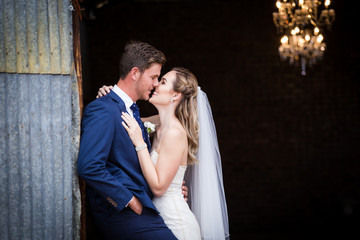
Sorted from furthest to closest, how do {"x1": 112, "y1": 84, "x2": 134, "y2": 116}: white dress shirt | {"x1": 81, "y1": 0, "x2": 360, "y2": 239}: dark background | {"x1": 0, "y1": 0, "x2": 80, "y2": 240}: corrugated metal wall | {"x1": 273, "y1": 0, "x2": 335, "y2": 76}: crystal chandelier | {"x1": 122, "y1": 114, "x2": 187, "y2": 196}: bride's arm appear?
{"x1": 81, "y1": 0, "x2": 360, "y2": 239}: dark background, {"x1": 273, "y1": 0, "x2": 335, "y2": 76}: crystal chandelier, {"x1": 112, "y1": 84, "x2": 134, "y2": 116}: white dress shirt, {"x1": 122, "y1": 114, "x2": 187, "y2": 196}: bride's arm, {"x1": 0, "y1": 0, "x2": 80, "y2": 240}: corrugated metal wall

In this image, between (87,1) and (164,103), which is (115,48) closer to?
(87,1)

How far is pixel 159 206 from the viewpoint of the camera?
2.54m

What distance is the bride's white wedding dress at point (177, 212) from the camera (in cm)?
250

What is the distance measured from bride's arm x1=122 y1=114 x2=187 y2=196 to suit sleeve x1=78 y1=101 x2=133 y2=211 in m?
0.21

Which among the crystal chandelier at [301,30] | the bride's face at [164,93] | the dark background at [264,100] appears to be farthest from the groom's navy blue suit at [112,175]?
the dark background at [264,100]

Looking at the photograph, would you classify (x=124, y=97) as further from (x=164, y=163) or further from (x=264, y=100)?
(x=264, y=100)

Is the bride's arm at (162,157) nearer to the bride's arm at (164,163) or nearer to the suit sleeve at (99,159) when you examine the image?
the bride's arm at (164,163)

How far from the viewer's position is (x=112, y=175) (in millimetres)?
2143

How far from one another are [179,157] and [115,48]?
173 inches

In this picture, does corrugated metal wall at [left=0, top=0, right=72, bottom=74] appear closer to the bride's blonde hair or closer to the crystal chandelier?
the bride's blonde hair

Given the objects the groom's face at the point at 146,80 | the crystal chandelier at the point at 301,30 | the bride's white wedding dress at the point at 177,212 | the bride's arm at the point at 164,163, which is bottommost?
the bride's white wedding dress at the point at 177,212

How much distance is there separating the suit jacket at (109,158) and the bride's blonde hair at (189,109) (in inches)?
20.5

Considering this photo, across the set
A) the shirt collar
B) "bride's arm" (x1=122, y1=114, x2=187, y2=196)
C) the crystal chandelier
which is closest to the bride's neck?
"bride's arm" (x1=122, y1=114, x2=187, y2=196)

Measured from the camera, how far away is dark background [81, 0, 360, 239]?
6566 millimetres
